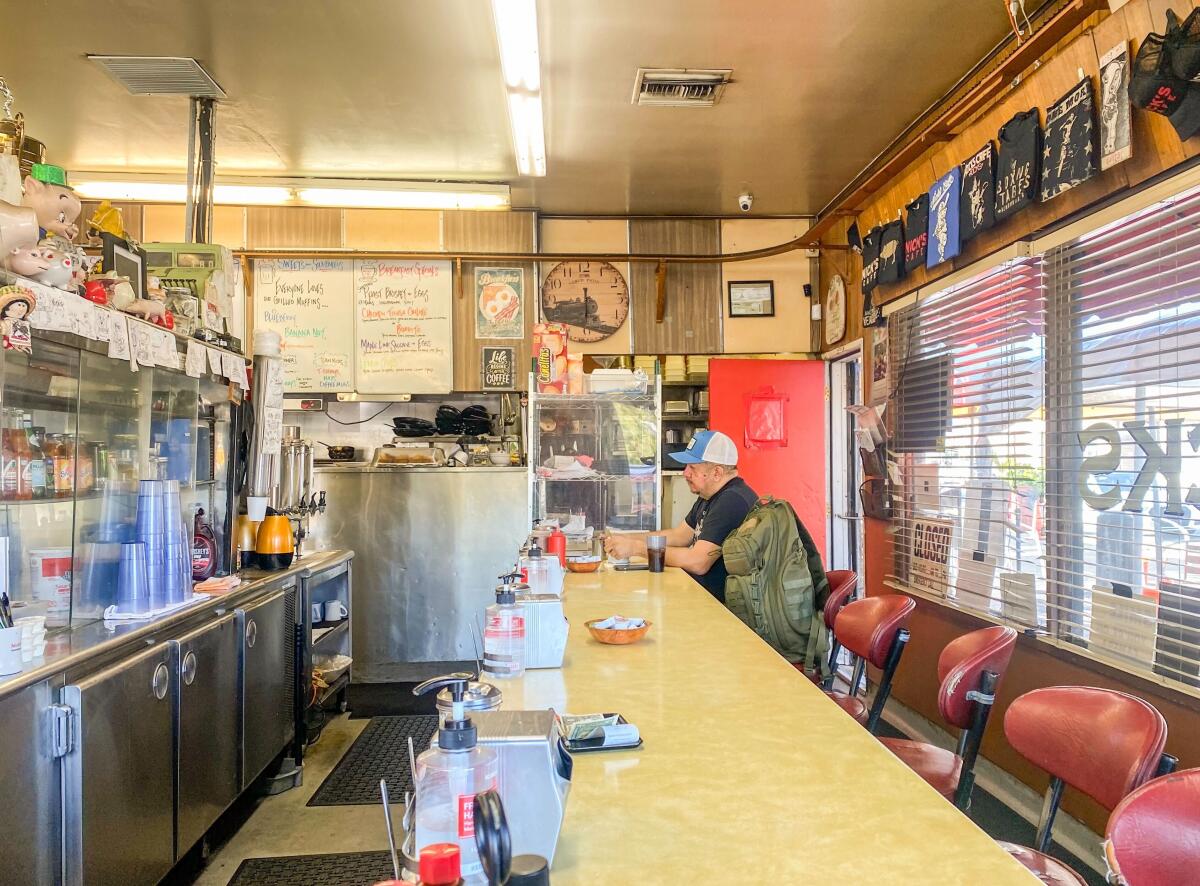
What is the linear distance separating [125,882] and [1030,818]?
311 centimetres

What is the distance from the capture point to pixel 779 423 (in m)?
6.04

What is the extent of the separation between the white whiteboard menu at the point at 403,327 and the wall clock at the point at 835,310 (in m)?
2.74

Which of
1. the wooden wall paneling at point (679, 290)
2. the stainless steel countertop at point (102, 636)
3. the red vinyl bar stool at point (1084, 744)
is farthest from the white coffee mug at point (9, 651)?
the wooden wall paneling at point (679, 290)

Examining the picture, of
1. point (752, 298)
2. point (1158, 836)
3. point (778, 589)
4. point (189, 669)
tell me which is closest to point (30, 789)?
point (189, 669)

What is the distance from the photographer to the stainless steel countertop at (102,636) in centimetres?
187

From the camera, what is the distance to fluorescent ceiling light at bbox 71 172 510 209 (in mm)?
5473

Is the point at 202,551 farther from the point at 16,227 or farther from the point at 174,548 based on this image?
the point at 16,227

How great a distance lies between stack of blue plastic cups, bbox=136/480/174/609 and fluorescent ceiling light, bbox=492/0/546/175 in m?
2.10

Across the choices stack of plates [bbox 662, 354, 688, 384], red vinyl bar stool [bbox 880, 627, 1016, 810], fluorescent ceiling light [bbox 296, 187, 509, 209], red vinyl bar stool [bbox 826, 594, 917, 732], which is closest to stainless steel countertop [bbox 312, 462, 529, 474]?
stack of plates [bbox 662, 354, 688, 384]

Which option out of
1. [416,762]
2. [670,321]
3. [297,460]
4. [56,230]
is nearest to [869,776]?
[416,762]

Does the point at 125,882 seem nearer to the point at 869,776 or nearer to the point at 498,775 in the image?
the point at 498,775

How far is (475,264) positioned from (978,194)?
3563mm

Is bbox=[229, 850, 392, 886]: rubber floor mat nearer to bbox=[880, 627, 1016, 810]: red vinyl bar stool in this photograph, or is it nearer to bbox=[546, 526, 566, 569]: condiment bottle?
bbox=[546, 526, 566, 569]: condiment bottle

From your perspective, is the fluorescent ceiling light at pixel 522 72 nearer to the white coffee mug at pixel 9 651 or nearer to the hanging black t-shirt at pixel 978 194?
the hanging black t-shirt at pixel 978 194
